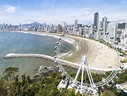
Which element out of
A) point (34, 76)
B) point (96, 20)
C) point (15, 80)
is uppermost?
point (96, 20)

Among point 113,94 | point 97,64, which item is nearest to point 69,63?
point 97,64

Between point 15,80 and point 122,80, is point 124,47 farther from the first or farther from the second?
point 15,80

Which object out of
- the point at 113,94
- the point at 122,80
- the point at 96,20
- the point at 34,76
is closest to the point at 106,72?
the point at 122,80

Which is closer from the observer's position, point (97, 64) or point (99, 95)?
point (99, 95)

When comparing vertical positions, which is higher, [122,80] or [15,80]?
[15,80]

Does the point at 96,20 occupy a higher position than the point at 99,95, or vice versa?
the point at 96,20

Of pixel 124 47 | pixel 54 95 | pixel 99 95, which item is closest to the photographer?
pixel 54 95

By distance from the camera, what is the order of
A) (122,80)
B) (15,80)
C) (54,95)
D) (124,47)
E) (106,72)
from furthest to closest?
(124,47) → (106,72) → (122,80) → (15,80) → (54,95)

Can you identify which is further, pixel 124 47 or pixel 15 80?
pixel 124 47

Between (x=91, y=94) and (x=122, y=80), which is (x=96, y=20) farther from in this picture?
(x=91, y=94)
